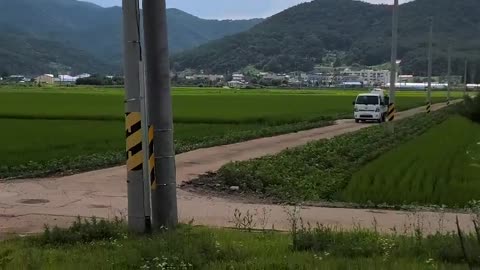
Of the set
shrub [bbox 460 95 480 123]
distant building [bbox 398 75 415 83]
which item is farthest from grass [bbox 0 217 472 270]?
distant building [bbox 398 75 415 83]

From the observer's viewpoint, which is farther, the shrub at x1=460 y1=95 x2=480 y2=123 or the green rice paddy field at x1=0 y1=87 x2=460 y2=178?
the shrub at x1=460 y1=95 x2=480 y2=123

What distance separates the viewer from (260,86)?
518 ft

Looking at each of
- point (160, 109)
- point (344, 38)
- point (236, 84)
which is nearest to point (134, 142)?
point (160, 109)

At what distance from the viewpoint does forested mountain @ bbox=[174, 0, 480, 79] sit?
126438 millimetres

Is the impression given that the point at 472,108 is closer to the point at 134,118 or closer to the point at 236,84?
the point at 134,118

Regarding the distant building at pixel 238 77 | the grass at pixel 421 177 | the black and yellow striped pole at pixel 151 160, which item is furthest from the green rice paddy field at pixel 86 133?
the distant building at pixel 238 77

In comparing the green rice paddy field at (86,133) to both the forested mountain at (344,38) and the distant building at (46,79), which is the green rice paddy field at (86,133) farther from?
the distant building at (46,79)

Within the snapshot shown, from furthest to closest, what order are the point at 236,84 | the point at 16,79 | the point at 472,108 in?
the point at 16,79 → the point at 236,84 → the point at 472,108

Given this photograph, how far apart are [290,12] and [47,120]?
152027 millimetres

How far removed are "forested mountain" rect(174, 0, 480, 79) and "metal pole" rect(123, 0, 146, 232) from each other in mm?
112136

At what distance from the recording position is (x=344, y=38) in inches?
6412

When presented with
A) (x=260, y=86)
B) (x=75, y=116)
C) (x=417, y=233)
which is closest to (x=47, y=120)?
(x=75, y=116)

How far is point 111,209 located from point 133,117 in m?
3.48

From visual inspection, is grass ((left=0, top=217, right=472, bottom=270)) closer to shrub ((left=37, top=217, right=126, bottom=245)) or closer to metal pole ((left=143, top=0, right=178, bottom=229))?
shrub ((left=37, top=217, right=126, bottom=245))
